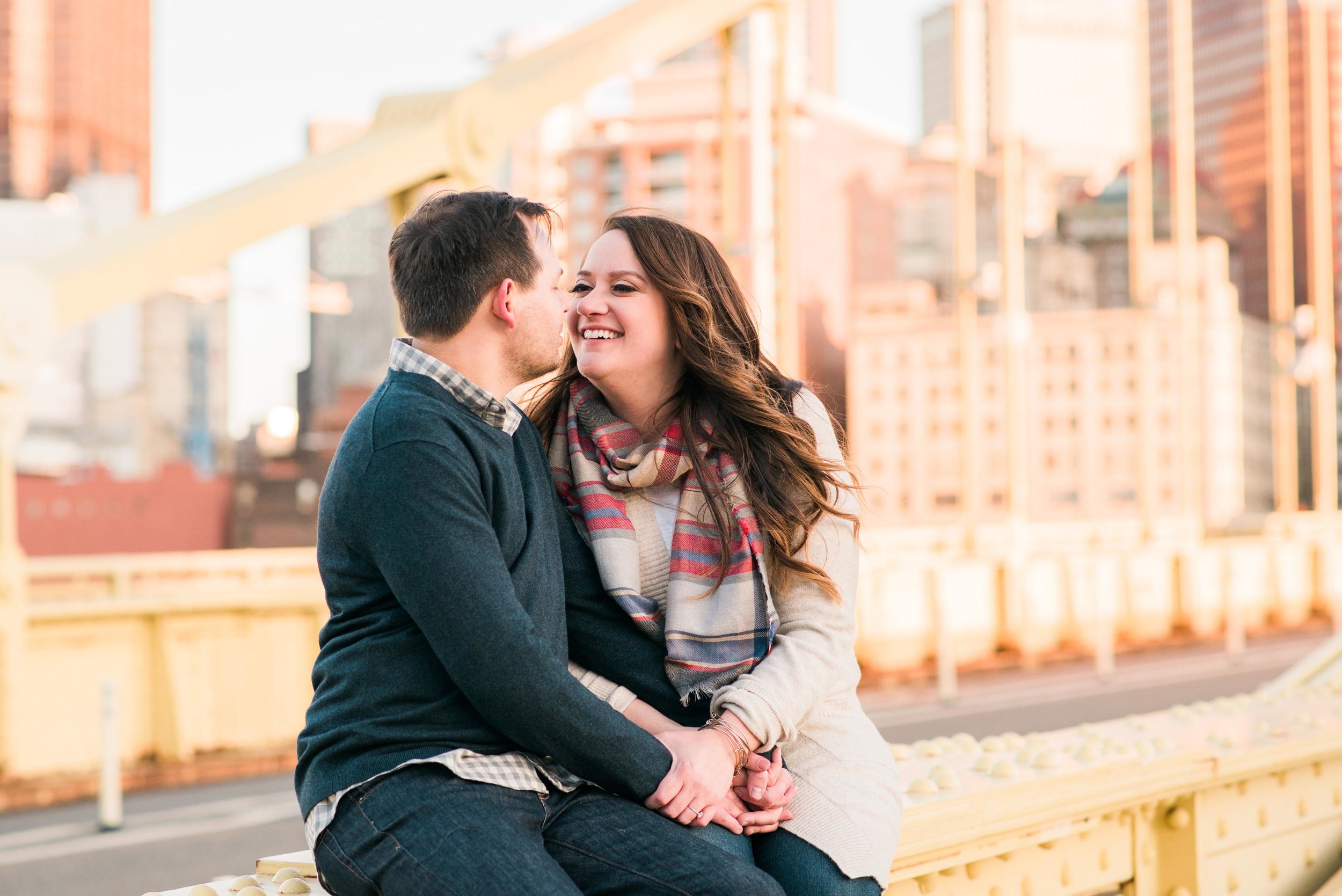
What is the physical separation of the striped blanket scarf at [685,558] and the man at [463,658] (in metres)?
0.18

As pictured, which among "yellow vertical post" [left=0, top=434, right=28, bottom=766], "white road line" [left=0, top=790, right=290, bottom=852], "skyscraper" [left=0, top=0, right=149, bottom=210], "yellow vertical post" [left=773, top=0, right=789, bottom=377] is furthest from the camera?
"skyscraper" [left=0, top=0, right=149, bottom=210]

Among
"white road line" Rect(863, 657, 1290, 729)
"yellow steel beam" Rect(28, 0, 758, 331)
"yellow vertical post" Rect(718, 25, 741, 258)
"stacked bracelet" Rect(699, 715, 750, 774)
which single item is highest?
"yellow vertical post" Rect(718, 25, 741, 258)

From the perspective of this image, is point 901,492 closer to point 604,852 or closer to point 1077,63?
point 1077,63

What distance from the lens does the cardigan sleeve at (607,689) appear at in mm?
2127

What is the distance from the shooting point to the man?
1.76 meters

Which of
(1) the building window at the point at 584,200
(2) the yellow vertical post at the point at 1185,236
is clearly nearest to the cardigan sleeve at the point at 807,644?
(2) the yellow vertical post at the point at 1185,236

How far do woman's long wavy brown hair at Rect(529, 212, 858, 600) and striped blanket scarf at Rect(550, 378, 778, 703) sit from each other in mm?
25

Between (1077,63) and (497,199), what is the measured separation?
6369 inches

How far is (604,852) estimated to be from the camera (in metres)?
1.88

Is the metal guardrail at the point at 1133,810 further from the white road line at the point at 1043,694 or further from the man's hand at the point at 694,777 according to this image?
the white road line at the point at 1043,694

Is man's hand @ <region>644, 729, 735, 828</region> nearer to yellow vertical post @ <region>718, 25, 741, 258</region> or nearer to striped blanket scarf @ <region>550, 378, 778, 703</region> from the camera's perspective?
striped blanket scarf @ <region>550, 378, 778, 703</region>

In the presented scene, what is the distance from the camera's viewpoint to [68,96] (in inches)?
4555

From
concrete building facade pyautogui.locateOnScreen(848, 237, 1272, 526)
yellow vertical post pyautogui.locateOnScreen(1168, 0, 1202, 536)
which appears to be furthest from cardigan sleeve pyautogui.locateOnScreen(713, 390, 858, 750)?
concrete building facade pyautogui.locateOnScreen(848, 237, 1272, 526)

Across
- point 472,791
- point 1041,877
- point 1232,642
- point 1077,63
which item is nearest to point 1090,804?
point 1041,877
